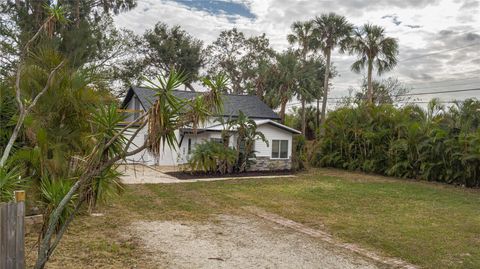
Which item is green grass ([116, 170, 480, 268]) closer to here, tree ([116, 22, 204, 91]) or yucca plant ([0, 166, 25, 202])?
yucca plant ([0, 166, 25, 202])

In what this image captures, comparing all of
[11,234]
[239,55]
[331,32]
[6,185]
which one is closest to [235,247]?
[6,185]

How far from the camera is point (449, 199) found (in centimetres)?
1170

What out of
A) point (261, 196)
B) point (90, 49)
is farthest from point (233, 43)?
point (261, 196)

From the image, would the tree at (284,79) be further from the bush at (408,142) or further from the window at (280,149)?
the window at (280,149)

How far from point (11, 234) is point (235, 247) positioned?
11.2ft

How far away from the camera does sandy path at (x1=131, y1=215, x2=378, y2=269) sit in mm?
5281

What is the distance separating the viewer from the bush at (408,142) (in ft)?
48.9

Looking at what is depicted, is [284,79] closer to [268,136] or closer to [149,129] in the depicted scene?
[268,136]

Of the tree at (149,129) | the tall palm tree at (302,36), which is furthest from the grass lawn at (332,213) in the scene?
the tall palm tree at (302,36)

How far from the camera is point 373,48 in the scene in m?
24.9

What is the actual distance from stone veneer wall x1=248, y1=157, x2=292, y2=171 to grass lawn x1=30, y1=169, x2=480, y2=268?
303cm

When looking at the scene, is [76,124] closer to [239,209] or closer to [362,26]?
[239,209]

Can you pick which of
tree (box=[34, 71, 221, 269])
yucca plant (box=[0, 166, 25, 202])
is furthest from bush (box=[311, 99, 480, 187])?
yucca plant (box=[0, 166, 25, 202])

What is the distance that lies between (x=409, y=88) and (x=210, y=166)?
2815 centimetres
